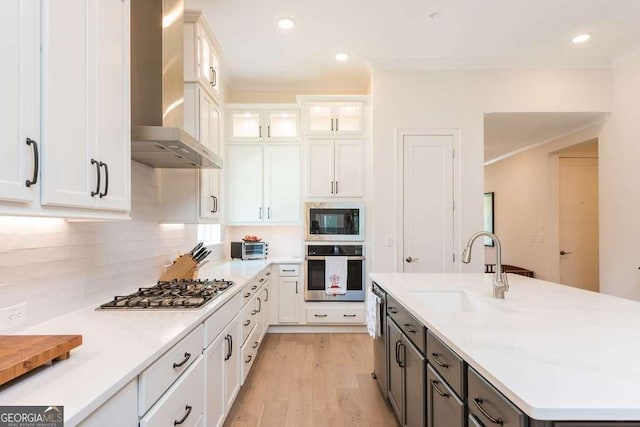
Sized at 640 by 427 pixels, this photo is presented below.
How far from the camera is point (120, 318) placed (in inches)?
60.9

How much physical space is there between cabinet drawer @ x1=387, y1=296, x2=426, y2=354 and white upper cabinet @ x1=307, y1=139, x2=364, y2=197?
1929 mm

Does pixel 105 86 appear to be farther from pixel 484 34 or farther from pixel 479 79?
pixel 479 79

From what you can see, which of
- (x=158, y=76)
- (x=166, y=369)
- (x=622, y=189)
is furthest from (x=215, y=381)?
(x=622, y=189)

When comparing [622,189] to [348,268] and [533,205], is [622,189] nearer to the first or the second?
[533,205]

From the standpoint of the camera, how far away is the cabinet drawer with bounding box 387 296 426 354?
64.9 inches

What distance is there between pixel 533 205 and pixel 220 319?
5.47 m

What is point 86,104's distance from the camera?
50.7 inches

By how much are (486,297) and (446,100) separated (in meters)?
2.54

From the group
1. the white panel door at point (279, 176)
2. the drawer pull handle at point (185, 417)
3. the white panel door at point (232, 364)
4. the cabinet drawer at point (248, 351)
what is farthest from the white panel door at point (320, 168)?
the drawer pull handle at point (185, 417)

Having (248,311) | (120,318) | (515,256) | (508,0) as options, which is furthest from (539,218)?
(120,318)

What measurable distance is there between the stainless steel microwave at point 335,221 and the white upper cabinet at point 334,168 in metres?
0.15

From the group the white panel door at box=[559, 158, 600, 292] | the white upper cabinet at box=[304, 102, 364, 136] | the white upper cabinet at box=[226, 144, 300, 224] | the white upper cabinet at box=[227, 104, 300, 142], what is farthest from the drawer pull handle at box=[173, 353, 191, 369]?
the white panel door at box=[559, 158, 600, 292]

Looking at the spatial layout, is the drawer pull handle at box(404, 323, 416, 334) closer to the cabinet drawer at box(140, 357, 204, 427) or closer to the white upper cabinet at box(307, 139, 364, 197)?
the cabinet drawer at box(140, 357, 204, 427)

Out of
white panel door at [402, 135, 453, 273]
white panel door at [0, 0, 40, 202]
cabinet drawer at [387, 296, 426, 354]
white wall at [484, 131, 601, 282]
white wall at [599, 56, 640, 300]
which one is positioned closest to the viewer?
white panel door at [0, 0, 40, 202]
